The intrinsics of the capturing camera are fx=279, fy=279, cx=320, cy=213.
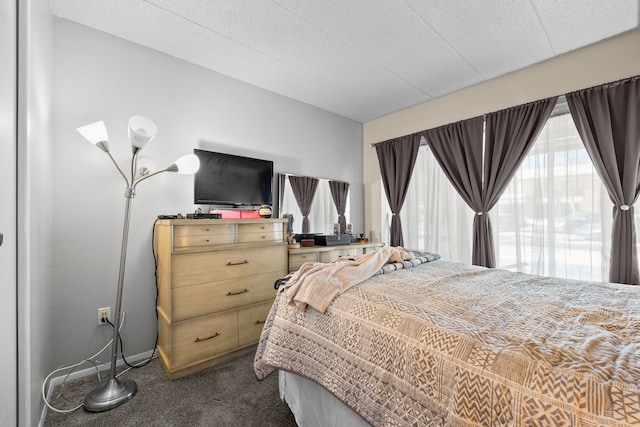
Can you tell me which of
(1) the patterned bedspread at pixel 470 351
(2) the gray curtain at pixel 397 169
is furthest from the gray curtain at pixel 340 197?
(1) the patterned bedspread at pixel 470 351

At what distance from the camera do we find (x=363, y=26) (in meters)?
2.16

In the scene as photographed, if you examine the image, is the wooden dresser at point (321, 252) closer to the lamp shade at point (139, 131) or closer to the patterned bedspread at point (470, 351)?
the patterned bedspread at point (470, 351)

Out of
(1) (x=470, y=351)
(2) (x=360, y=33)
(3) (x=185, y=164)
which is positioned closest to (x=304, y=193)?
(3) (x=185, y=164)

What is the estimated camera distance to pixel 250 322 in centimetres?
240

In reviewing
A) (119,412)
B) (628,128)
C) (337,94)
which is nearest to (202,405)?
(119,412)

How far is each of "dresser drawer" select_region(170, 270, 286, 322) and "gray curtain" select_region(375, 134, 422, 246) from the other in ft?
6.25

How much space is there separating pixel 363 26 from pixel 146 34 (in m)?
1.73

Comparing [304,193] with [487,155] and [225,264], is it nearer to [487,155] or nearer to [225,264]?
[225,264]

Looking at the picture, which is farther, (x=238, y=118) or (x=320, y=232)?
(x=320, y=232)

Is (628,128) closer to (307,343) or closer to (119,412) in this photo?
(307,343)

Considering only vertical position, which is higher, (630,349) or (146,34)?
(146,34)

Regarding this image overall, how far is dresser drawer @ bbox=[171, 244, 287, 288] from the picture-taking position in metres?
2.03

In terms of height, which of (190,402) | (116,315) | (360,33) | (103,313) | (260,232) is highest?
(360,33)

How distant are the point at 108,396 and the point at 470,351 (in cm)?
212
